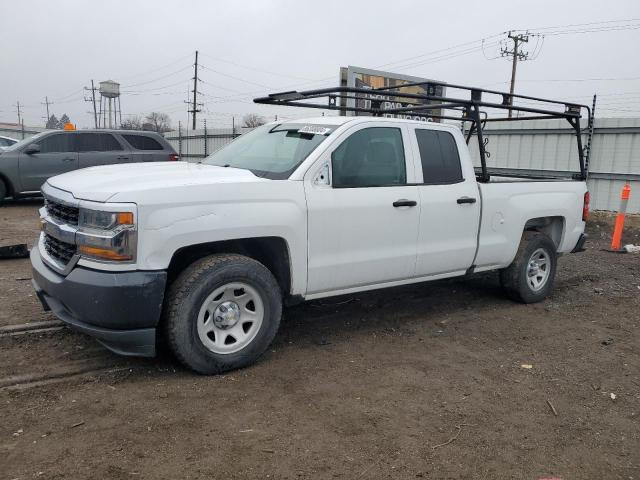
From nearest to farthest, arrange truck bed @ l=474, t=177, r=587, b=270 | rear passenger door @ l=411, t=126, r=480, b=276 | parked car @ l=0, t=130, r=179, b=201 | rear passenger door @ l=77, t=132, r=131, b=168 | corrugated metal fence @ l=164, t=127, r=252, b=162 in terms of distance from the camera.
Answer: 1. rear passenger door @ l=411, t=126, r=480, b=276
2. truck bed @ l=474, t=177, r=587, b=270
3. parked car @ l=0, t=130, r=179, b=201
4. rear passenger door @ l=77, t=132, r=131, b=168
5. corrugated metal fence @ l=164, t=127, r=252, b=162

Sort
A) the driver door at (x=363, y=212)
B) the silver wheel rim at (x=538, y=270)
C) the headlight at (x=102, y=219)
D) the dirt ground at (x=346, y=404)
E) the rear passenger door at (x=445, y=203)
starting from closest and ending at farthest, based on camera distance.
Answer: the dirt ground at (x=346, y=404), the headlight at (x=102, y=219), the driver door at (x=363, y=212), the rear passenger door at (x=445, y=203), the silver wheel rim at (x=538, y=270)

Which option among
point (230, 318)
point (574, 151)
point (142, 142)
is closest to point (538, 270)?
point (230, 318)

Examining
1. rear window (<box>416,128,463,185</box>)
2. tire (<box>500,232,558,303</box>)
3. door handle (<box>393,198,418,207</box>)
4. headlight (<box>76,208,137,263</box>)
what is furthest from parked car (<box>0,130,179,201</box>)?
headlight (<box>76,208,137,263</box>)

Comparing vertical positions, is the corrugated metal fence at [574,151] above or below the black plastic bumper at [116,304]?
above

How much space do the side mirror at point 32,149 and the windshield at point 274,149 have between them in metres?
8.67

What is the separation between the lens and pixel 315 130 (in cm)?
470

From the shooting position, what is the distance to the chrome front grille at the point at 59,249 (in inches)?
149

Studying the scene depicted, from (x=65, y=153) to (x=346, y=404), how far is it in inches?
432

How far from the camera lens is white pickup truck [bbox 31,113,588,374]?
356 cm

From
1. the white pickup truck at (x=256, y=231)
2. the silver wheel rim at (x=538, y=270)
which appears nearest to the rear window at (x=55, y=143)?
the white pickup truck at (x=256, y=231)

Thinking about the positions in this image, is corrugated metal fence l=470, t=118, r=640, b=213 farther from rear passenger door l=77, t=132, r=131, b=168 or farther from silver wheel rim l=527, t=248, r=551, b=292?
rear passenger door l=77, t=132, r=131, b=168

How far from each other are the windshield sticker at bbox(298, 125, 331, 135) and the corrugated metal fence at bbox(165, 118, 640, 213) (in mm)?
9309

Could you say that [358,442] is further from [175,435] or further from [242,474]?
[175,435]

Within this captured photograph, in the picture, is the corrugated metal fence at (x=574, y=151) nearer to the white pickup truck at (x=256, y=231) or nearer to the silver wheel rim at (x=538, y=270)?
the silver wheel rim at (x=538, y=270)
